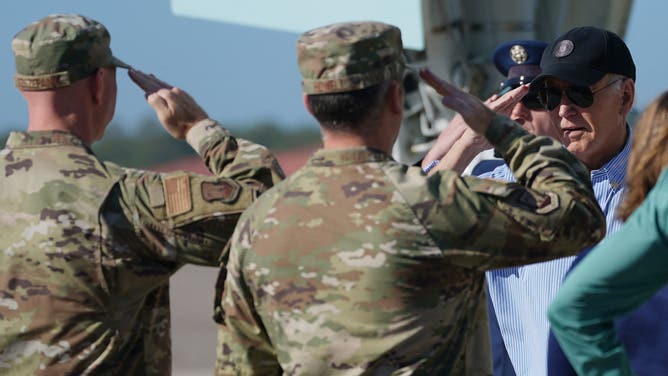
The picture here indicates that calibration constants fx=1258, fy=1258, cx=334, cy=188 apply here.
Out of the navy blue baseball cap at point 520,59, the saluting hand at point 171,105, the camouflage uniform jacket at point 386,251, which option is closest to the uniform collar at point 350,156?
the camouflage uniform jacket at point 386,251

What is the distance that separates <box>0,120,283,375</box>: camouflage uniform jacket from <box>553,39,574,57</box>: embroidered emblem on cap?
0.99 meters

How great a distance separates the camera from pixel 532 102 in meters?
3.49

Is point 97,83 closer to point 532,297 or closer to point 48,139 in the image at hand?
point 48,139

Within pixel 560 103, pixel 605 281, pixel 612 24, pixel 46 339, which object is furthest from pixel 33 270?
pixel 612 24

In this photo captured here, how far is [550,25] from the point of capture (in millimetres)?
10797

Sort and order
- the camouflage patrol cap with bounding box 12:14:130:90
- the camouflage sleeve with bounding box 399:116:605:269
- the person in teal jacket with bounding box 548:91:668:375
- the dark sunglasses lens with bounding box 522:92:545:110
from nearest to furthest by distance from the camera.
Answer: the person in teal jacket with bounding box 548:91:668:375, the camouflage sleeve with bounding box 399:116:605:269, the camouflage patrol cap with bounding box 12:14:130:90, the dark sunglasses lens with bounding box 522:92:545:110

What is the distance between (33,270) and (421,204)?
84 centimetres

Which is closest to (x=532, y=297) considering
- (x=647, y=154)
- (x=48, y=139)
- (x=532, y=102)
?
(x=532, y=102)

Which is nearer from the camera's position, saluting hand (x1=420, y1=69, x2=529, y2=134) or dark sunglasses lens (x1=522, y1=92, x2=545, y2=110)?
saluting hand (x1=420, y1=69, x2=529, y2=134)

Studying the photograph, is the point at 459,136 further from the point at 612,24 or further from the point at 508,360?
the point at 612,24

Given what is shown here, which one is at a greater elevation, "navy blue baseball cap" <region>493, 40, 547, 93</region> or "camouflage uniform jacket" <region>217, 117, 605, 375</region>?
"camouflage uniform jacket" <region>217, 117, 605, 375</region>

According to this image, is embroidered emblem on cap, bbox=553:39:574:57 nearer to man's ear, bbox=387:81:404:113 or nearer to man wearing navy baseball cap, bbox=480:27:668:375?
man wearing navy baseball cap, bbox=480:27:668:375

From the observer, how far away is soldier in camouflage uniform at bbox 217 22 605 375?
2.27 m

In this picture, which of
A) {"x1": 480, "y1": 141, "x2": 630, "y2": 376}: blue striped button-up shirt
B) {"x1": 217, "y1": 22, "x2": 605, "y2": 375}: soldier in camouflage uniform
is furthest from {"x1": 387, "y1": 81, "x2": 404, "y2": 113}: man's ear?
{"x1": 480, "y1": 141, "x2": 630, "y2": 376}: blue striped button-up shirt
